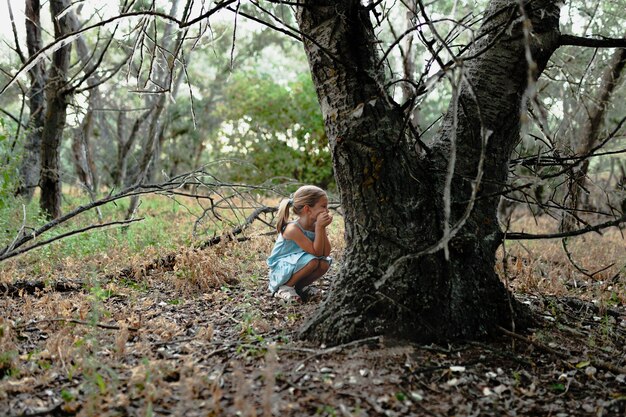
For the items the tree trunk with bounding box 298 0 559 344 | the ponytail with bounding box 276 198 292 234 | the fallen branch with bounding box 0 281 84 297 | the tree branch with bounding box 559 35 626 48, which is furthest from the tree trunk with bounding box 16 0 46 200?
the tree branch with bounding box 559 35 626 48

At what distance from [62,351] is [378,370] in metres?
1.77

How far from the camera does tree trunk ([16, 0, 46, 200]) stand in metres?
7.88

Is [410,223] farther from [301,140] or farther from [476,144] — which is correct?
[301,140]

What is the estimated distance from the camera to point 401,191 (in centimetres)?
304

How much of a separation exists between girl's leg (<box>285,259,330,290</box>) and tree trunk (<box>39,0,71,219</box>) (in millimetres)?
4717

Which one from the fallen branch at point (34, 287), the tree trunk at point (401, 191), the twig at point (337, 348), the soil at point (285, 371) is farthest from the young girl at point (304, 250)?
the fallen branch at point (34, 287)

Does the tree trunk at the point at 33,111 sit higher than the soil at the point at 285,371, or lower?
higher

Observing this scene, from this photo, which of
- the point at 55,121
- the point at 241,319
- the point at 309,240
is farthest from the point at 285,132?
the point at 241,319

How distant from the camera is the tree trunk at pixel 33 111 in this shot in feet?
25.8

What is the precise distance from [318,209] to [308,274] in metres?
0.53

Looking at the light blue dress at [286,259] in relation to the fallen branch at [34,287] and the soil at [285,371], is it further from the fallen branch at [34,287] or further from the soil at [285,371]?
the fallen branch at [34,287]

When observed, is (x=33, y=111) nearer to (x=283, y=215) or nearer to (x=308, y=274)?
(x=283, y=215)

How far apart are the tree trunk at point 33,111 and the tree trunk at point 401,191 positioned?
250 inches

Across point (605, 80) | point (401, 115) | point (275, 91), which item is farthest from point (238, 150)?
point (401, 115)
